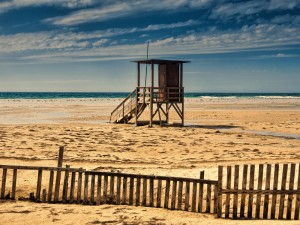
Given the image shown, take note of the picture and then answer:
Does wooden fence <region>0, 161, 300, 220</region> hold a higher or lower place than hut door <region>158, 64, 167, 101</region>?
lower

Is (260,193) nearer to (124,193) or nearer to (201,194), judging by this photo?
(201,194)

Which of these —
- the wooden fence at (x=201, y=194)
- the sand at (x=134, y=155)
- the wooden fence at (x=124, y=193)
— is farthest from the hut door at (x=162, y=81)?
the wooden fence at (x=124, y=193)

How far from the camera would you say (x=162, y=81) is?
30844 millimetres

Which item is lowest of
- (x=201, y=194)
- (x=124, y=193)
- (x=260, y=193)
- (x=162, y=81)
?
(x=124, y=193)

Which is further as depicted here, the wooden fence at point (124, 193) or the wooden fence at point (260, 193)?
the wooden fence at point (124, 193)

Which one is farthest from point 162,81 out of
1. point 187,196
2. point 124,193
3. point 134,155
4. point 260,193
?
point 260,193

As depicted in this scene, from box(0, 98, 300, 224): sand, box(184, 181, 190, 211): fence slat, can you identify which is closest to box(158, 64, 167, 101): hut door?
box(0, 98, 300, 224): sand

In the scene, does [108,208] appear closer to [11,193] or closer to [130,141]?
[11,193]

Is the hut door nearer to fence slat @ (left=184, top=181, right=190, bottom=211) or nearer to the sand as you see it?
the sand

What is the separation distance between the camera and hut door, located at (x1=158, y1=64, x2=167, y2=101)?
3044 centimetres

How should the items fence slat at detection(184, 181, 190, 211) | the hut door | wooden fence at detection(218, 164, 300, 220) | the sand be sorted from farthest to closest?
the hut door, fence slat at detection(184, 181, 190, 211), the sand, wooden fence at detection(218, 164, 300, 220)

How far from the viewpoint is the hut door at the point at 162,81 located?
3044cm

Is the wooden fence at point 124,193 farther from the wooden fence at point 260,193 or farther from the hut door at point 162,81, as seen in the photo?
the hut door at point 162,81

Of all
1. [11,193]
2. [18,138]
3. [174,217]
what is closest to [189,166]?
[174,217]
